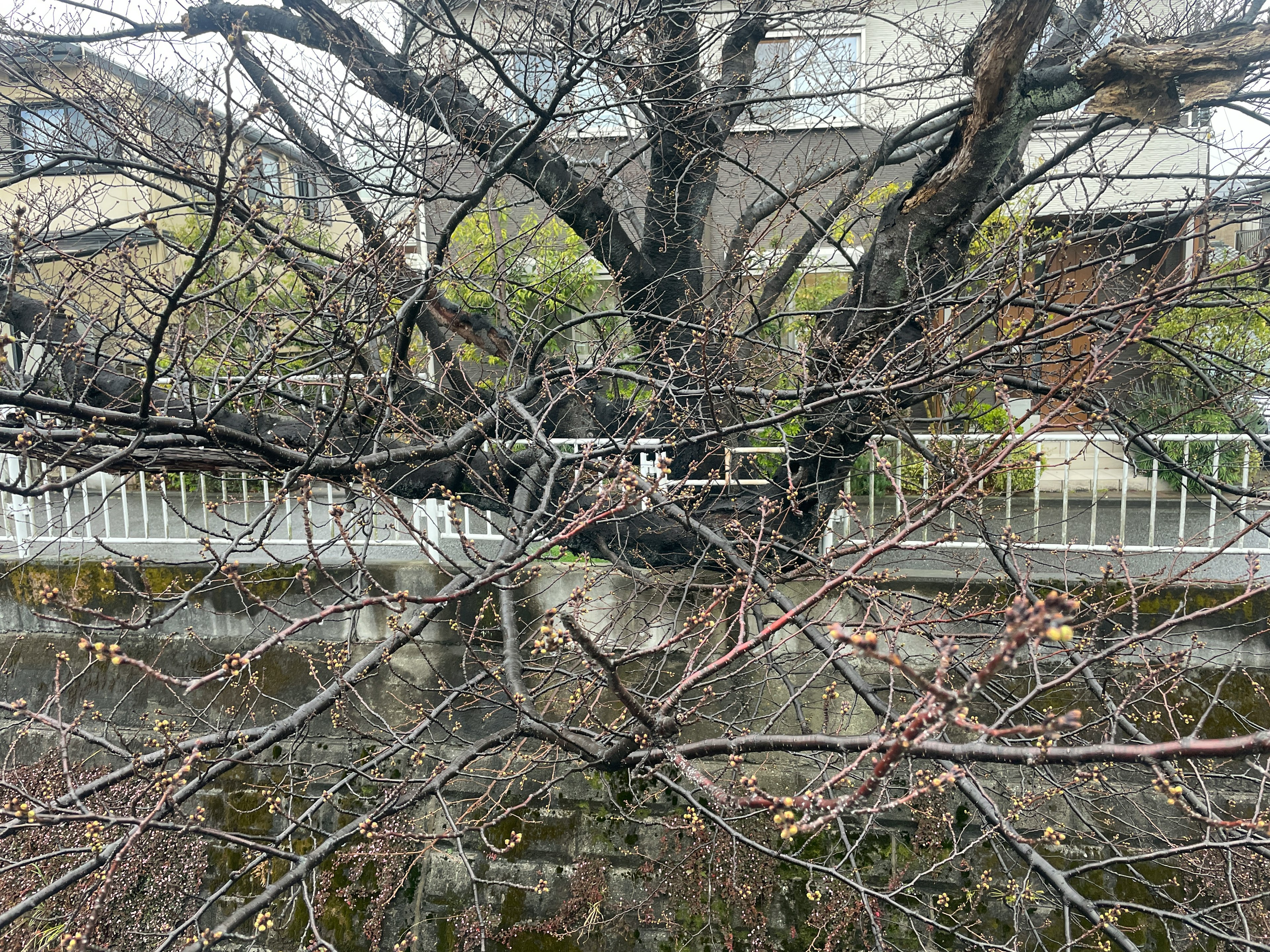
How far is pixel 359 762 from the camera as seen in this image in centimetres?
397

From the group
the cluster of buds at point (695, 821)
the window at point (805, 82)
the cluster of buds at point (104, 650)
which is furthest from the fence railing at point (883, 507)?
the window at point (805, 82)

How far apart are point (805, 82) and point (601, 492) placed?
5.04m

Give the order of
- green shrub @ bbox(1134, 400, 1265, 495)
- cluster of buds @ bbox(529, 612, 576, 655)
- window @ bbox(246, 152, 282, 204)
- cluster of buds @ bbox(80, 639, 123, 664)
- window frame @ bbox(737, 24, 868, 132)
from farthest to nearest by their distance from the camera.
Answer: green shrub @ bbox(1134, 400, 1265, 495) < window frame @ bbox(737, 24, 868, 132) < window @ bbox(246, 152, 282, 204) < cluster of buds @ bbox(80, 639, 123, 664) < cluster of buds @ bbox(529, 612, 576, 655)

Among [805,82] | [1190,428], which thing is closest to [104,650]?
[805,82]

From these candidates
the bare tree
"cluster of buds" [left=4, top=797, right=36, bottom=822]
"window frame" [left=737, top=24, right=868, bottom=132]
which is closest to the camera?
"cluster of buds" [left=4, top=797, right=36, bottom=822]

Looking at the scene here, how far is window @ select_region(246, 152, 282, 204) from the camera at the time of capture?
2.66 m

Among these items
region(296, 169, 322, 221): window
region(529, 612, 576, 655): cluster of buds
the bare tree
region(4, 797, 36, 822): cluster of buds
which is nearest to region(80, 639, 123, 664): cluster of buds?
the bare tree

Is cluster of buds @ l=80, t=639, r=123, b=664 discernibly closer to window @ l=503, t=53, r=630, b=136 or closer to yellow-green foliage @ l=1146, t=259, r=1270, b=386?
window @ l=503, t=53, r=630, b=136

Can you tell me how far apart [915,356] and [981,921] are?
3266 millimetres

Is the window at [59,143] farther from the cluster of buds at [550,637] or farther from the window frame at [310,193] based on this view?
the cluster of buds at [550,637]

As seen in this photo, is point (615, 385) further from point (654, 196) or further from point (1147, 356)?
point (1147, 356)

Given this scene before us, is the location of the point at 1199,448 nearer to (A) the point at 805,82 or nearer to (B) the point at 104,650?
(A) the point at 805,82

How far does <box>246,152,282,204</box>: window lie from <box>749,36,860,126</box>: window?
9.34 feet

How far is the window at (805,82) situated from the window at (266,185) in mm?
2848
